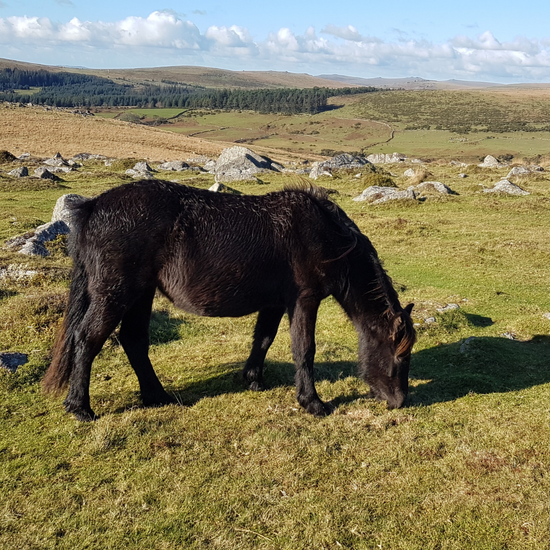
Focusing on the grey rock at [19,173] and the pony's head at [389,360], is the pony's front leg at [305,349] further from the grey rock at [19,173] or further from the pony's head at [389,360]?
the grey rock at [19,173]

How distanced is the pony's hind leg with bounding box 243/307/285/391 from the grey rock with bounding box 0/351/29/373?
3636mm

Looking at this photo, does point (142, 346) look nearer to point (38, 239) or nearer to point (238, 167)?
point (38, 239)

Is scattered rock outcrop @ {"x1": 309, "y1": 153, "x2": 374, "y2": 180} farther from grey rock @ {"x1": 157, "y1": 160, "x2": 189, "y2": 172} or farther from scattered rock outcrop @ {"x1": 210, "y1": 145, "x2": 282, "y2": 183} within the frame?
grey rock @ {"x1": 157, "y1": 160, "x2": 189, "y2": 172}

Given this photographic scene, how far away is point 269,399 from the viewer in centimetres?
760

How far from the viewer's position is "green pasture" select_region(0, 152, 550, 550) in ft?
15.7

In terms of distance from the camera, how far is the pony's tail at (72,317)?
21.5ft

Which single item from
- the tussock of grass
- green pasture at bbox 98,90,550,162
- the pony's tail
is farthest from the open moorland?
green pasture at bbox 98,90,550,162

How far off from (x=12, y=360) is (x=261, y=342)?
4.04m

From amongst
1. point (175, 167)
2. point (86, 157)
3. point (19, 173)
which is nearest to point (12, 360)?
point (19, 173)

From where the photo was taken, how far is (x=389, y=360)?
23.8 feet

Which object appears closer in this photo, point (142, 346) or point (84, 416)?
point (84, 416)

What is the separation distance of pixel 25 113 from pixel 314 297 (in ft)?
303

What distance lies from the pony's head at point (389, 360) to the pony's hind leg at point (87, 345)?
348 centimetres

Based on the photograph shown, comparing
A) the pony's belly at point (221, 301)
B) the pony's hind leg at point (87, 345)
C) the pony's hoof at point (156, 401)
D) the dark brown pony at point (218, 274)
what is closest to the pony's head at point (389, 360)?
the dark brown pony at point (218, 274)
